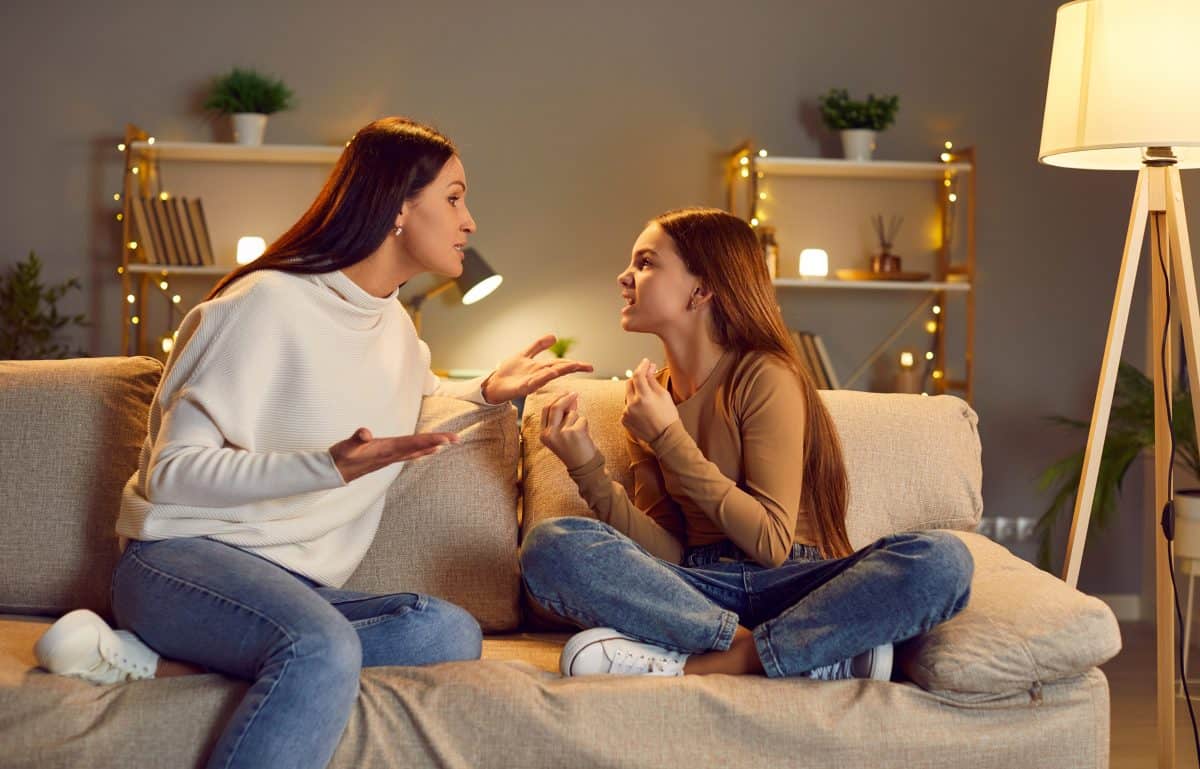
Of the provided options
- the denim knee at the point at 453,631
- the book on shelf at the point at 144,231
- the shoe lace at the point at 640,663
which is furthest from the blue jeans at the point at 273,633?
the book on shelf at the point at 144,231

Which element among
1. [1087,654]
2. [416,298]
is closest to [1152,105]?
[1087,654]

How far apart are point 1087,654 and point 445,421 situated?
1.15 meters

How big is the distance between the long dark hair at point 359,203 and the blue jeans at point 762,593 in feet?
1.82

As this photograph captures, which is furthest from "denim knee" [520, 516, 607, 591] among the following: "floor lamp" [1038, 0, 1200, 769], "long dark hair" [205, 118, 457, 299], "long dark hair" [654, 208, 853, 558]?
"floor lamp" [1038, 0, 1200, 769]

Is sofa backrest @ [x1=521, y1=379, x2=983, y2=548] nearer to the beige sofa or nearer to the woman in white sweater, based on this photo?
the beige sofa

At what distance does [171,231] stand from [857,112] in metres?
2.40

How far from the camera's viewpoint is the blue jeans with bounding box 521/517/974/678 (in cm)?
175

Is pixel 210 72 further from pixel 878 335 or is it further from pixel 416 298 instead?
pixel 878 335

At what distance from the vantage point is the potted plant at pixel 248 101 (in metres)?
4.15

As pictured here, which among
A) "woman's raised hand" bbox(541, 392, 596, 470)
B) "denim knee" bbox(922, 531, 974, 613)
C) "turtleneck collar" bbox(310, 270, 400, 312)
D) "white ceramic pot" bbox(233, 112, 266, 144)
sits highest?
A: "white ceramic pot" bbox(233, 112, 266, 144)

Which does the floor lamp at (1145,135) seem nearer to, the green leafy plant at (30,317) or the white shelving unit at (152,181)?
the white shelving unit at (152,181)

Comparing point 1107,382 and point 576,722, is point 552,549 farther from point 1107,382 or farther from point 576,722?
point 1107,382

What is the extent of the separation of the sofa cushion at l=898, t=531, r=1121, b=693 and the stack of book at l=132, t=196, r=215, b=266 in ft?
10.1

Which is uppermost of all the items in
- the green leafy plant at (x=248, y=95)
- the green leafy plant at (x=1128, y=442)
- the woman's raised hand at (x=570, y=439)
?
the green leafy plant at (x=248, y=95)
